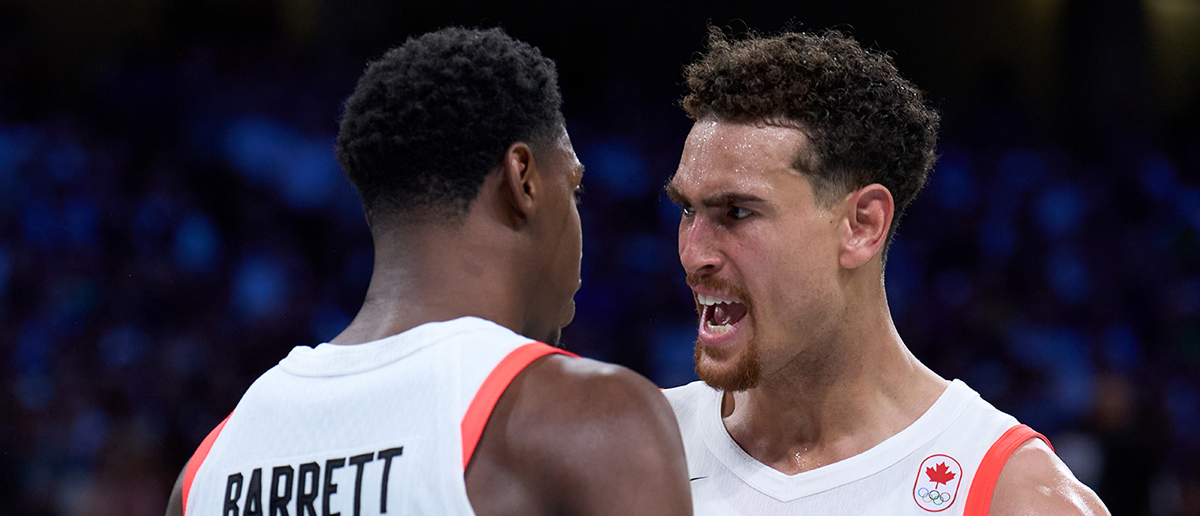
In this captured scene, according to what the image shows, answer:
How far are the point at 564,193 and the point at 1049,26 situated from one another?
8923 millimetres

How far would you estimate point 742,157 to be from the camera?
2211 mm

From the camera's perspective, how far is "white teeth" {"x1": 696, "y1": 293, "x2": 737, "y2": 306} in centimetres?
232

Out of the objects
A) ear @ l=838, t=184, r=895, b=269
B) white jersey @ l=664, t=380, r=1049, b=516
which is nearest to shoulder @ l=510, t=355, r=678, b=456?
white jersey @ l=664, t=380, r=1049, b=516

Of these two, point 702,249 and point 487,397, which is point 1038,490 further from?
point 487,397

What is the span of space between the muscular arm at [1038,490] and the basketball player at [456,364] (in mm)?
824

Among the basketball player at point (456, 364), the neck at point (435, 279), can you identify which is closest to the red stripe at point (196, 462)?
the basketball player at point (456, 364)

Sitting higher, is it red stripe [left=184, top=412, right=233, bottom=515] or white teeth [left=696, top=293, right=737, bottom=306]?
red stripe [left=184, top=412, right=233, bottom=515]

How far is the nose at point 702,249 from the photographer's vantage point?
227 cm

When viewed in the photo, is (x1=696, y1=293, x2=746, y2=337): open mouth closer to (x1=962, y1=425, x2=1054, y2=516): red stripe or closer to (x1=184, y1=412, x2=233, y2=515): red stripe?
(x1=962, y1=425, x2=1054, y2=516): red stripe

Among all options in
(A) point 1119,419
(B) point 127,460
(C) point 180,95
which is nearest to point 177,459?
(B) point 127,460

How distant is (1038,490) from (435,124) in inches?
52.0

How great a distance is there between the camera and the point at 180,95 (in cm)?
734

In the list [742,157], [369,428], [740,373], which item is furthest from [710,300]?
[369,428]

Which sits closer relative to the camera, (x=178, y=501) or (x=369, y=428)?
(x=369, y=428)
